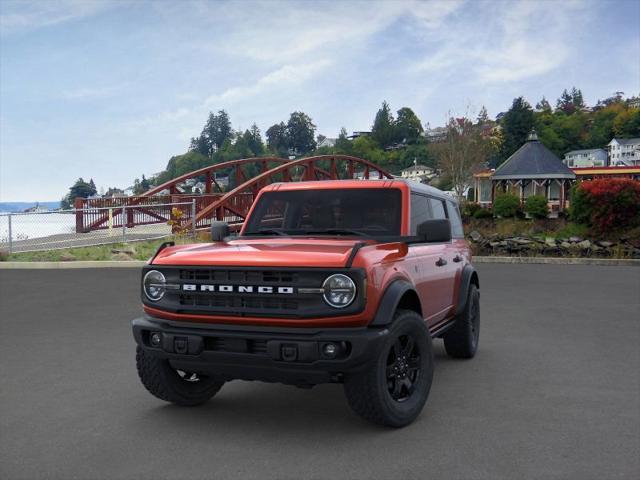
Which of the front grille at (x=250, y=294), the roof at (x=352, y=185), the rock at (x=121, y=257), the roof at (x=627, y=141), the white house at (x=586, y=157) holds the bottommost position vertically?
the rock at (x=121, y=257)

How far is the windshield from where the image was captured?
18.1 feet

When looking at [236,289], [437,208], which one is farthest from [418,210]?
[236,289]

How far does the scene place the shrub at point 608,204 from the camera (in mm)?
21750

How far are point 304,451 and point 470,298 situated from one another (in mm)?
3238

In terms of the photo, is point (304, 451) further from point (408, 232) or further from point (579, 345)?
point (579, 345)

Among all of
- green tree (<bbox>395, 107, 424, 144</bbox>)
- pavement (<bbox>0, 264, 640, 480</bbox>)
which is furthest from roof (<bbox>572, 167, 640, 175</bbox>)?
green tree (<bbox>395, 107, 424, 144</bbox>)

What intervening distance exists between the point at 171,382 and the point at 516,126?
107 meters

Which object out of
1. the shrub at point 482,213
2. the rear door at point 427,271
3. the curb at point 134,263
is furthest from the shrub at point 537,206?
the rear door at point 427,271

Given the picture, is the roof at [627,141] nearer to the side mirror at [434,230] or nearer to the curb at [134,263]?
the curb at [134,263]

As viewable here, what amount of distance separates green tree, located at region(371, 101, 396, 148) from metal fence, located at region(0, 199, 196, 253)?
163967mm

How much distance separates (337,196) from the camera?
577cm

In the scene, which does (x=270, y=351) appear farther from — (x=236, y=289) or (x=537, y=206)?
(x=537, y=206)

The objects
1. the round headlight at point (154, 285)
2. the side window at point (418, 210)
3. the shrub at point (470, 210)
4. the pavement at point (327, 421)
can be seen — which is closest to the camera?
the pavement at point (327, 421)

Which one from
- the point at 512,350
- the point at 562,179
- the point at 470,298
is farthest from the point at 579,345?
the point at 562,179
